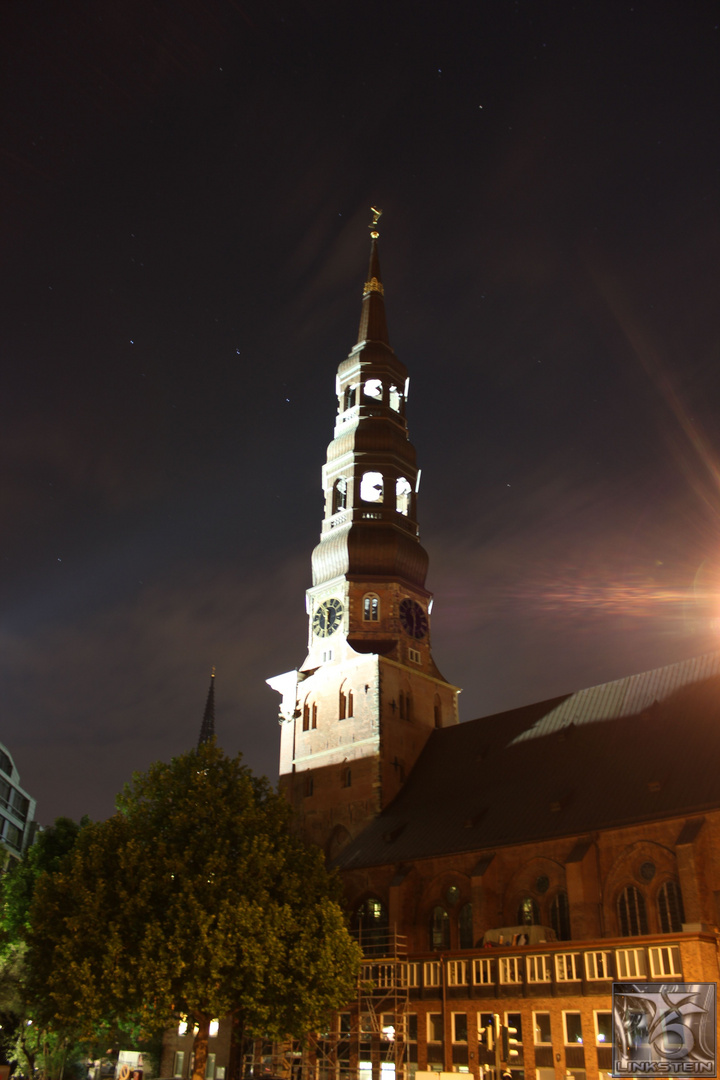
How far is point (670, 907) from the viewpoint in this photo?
34125mm

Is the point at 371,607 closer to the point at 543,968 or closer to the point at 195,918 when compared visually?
the point at 543,968

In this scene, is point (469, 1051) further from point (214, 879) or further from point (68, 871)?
point (68, 871)

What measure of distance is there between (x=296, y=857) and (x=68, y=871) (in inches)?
327

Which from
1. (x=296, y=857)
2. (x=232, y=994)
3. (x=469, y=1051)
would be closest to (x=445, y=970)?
(x=469, y=1051)

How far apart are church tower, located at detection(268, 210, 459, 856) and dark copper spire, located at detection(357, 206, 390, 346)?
356 centimetres

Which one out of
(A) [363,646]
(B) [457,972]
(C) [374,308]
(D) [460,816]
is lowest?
(B) [457,972]

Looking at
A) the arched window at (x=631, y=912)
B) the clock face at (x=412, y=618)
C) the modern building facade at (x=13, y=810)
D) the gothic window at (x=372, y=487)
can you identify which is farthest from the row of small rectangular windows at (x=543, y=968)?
the modern building facade at (x=13, y=810)

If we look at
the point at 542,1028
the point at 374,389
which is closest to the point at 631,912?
the point at 542,1028

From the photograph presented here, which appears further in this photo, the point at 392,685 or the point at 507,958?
the point at 392,685

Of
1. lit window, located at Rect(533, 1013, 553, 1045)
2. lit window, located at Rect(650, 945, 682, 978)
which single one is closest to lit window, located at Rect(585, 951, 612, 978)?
lit window, located at Rect(650, 945, 682, 978)

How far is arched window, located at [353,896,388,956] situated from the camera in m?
42.9

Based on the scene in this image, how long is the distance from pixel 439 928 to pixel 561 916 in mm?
6596

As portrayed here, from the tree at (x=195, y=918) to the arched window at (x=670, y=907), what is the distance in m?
11.2

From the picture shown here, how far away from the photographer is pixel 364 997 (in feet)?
121
